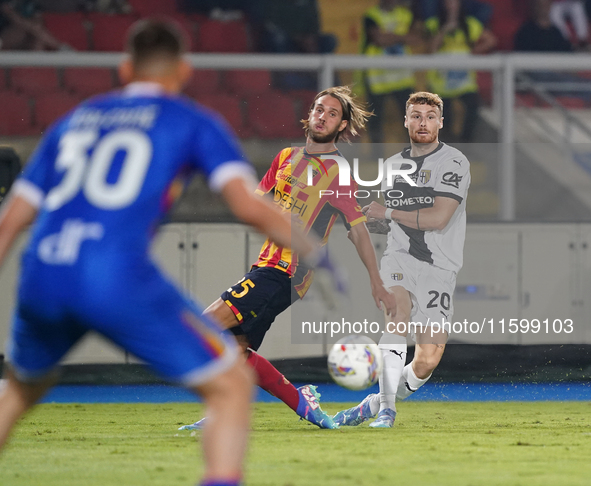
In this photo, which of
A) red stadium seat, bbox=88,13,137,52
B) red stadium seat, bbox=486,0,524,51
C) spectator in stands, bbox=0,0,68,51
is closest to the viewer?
spectator in stands, bbox=0,0,68,51

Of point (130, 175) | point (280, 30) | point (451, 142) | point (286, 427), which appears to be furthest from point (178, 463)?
point (280, 30)

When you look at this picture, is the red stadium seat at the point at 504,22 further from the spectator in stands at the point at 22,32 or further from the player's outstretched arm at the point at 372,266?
the player's outstretched arm at the point at 372,266

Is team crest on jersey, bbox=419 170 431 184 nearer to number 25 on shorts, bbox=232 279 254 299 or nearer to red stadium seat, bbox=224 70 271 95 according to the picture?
number 25 on shorts, bbox=232 279 254 299

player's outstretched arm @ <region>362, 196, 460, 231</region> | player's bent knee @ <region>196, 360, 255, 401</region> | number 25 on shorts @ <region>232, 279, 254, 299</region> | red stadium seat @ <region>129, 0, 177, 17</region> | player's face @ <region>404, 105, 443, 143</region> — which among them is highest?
red stadium seat @ <region>129, 0, 177, 17</region>

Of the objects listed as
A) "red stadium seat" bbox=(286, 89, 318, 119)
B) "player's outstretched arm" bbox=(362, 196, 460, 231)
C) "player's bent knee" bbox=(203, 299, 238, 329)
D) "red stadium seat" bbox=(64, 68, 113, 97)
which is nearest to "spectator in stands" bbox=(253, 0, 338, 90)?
"red stadium seat" bbox=(286, 89, 318, 119)

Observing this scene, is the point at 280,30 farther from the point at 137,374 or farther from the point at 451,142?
the point at 137,374

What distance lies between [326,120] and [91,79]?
435 centimetres

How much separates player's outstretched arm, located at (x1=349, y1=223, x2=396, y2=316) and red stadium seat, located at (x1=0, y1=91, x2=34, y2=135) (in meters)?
4.69

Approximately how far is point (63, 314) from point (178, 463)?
6.86 feet

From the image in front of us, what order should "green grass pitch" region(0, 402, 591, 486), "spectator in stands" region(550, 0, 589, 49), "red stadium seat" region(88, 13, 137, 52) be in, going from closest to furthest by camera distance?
1. "green grass pitch" region(0, 402, 591, 486)
2. "red stadium seat" region(88, 13, 137, 52)
3. "spectator in stands" region(550, 0, 589, 49)

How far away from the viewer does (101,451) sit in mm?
5199

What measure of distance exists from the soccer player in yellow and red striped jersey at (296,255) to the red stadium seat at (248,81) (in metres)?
3.44

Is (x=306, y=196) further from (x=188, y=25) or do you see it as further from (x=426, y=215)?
(x=188, y=25)

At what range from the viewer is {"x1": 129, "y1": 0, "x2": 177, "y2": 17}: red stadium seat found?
1352 centimetres
